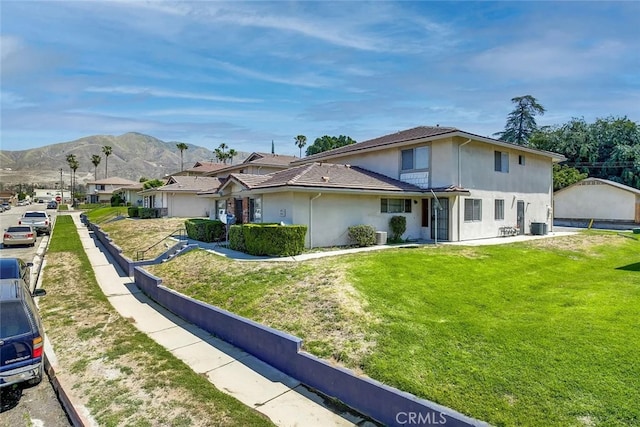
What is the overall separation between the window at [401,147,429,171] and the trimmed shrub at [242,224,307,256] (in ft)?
28.0

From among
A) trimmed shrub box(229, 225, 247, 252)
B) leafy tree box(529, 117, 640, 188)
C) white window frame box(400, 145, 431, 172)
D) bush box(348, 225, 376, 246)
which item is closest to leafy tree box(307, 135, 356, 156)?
leafy tree box(529, 117, 640, 188)

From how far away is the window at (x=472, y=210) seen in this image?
20.4 meters

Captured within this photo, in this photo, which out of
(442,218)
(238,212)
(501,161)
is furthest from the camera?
(238,212)

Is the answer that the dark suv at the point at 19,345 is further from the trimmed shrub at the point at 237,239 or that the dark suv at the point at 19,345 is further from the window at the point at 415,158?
the window at the point at 415,158

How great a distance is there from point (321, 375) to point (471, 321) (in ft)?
11.9

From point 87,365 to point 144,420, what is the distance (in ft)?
9.85

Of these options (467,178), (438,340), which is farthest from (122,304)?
(467,178)

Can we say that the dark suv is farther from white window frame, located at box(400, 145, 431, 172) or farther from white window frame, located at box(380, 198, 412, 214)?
white window frame, located at box(400, 145, 431, 172)

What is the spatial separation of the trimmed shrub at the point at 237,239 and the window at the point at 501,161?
15542 mm

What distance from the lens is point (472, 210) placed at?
20734 mm

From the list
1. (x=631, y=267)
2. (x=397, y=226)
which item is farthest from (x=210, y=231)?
(x=631, y=267)

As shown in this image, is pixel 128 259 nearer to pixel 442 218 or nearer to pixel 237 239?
pixel 237 239

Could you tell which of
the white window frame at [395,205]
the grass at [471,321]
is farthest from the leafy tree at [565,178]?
the grass at [471,321]

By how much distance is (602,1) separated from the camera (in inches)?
469
